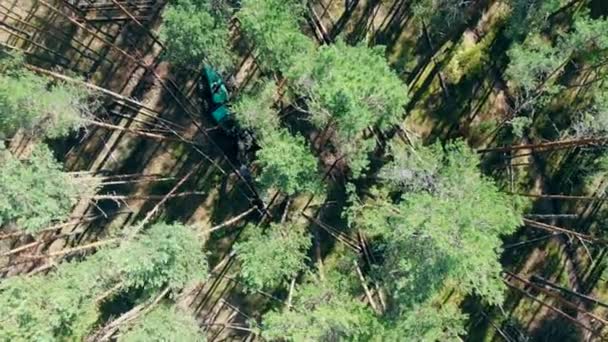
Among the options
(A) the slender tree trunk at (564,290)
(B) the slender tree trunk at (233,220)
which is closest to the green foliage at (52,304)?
(B) the slender tree trunk at (233,220)

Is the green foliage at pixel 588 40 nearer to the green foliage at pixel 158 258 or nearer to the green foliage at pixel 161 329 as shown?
the green foliage at pixel 158 258

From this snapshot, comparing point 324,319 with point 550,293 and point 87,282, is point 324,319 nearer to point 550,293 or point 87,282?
point 87,282

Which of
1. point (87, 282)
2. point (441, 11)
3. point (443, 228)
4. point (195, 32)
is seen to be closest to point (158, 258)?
point (87, 282)

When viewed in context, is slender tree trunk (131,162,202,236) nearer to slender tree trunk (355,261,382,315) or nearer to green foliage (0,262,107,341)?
green foliage (0,262,107,341)

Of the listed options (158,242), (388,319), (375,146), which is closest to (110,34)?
(158,242)

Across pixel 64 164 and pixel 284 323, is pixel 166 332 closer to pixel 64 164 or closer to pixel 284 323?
pixel 284 323
